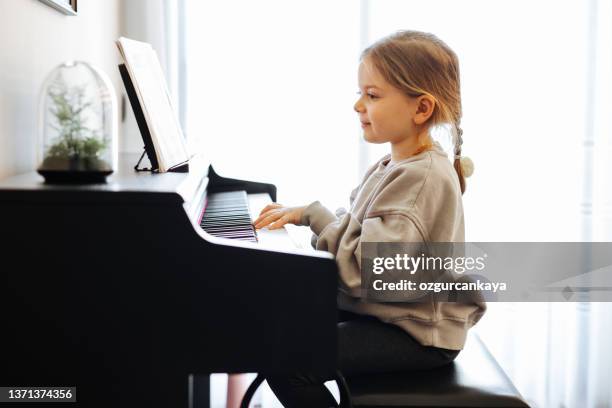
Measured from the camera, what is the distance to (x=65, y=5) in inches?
64.1

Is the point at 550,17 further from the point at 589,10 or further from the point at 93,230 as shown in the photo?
the point at 93,230

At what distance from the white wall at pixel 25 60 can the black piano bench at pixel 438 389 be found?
0.75 m

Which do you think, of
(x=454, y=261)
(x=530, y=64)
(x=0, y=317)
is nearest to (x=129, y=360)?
(x=0, y=317)

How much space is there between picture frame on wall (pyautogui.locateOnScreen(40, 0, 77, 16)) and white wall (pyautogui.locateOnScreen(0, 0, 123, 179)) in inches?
0.6

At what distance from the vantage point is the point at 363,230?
4.73ft

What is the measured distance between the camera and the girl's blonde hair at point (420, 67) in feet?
5.20

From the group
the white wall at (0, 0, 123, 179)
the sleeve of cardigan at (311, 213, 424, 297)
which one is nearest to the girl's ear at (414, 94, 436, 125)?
the sleeve of cardigan at (311, 213, 424, 297)

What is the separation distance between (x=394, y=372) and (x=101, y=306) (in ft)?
2.06

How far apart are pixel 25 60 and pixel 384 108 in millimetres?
742

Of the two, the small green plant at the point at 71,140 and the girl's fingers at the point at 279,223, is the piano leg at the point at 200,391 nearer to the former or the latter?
the girl's fingers at the point at 279,223

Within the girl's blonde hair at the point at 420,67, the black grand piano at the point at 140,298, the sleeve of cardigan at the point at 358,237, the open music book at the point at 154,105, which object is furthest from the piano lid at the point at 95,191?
the girl's blonde hair at the point at 420,67

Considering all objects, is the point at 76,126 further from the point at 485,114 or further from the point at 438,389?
the point at 485,114

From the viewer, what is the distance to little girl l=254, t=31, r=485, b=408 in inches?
57.1

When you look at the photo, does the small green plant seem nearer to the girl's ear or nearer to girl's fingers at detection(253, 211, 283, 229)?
girl's fingers at detection(253, 211, 283, 229)
